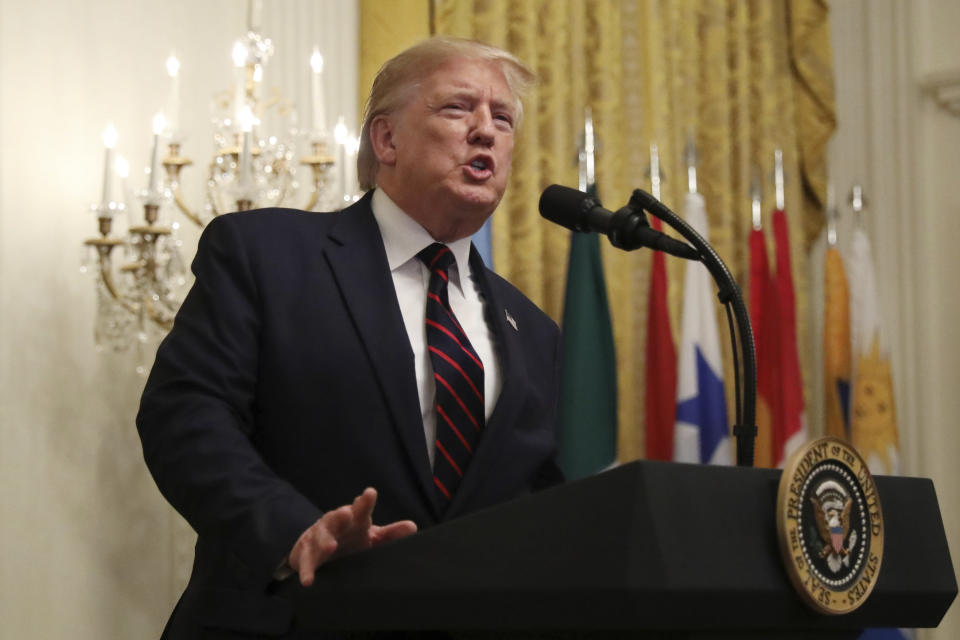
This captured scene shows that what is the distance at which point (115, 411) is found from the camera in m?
4.13

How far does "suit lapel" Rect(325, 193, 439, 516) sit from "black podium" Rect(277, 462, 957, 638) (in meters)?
0.38

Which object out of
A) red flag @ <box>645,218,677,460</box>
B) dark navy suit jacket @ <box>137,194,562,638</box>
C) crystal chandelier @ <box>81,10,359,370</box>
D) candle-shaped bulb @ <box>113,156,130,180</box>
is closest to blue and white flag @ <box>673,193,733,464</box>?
red flag @ <box>645,218,677,460</box>

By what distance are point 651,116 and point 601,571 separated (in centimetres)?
467

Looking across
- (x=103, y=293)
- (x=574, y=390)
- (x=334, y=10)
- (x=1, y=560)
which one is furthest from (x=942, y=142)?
(x=1, y=560)

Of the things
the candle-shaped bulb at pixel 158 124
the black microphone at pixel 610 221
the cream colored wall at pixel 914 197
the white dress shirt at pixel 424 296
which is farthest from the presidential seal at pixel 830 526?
the cream colored wall at pixel 914 197

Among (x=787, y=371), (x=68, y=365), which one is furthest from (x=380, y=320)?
(x=787, y=371)

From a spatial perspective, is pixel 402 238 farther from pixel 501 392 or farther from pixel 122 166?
pixel 122 166

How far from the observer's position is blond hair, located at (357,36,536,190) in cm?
228

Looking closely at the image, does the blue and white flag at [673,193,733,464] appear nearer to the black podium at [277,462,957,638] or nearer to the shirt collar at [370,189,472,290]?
the shirt collar at [370,189,472,290]

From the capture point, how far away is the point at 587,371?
5055mm

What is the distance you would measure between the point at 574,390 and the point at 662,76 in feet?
5.55

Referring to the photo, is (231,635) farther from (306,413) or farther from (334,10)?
(334,10)

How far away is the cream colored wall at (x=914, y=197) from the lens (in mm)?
5637

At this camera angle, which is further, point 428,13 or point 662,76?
point 662,76
